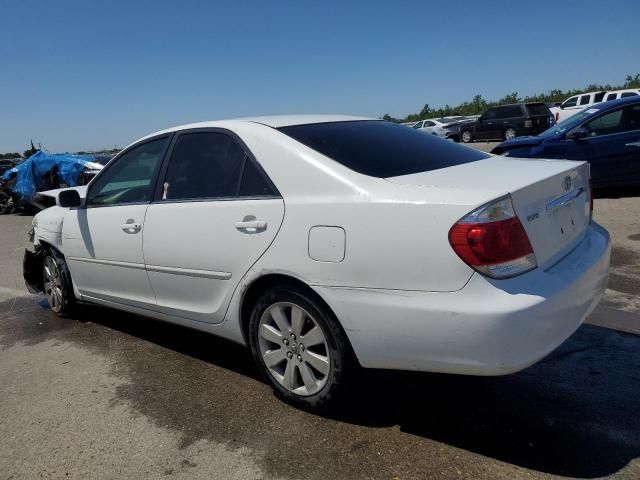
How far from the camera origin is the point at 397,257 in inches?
99.5

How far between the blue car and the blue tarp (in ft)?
30.9

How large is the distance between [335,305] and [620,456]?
4.72ft

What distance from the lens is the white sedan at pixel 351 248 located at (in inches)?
95.0

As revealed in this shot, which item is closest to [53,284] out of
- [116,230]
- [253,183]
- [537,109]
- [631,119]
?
[116,230]

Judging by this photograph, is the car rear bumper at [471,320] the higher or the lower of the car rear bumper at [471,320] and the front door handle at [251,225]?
the lower

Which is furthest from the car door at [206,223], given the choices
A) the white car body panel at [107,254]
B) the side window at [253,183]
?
the white car body panel at [107,254]

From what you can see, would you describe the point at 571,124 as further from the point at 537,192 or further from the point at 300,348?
the point at 300,348

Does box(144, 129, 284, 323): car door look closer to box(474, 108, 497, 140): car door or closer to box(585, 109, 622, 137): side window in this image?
box(585, 109, 622, 137): side window

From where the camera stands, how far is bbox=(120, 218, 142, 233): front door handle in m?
3.84

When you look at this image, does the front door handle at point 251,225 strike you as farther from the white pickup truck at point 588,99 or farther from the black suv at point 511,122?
the black suv at point 511,122

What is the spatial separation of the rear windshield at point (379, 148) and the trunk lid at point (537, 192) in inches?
5.4

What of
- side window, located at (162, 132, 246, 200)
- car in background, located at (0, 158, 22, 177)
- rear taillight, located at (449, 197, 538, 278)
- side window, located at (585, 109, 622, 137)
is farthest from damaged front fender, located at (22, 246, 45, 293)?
car in background, located at (0, 158, 22, 177)

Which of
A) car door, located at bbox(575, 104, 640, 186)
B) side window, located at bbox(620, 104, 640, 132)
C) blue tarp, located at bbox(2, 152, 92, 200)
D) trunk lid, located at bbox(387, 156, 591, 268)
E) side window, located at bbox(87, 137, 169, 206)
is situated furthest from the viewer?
blue tarp, located at bbox(2, 152, 92, 200)

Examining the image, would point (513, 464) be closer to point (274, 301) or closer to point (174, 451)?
point (274, 301)
